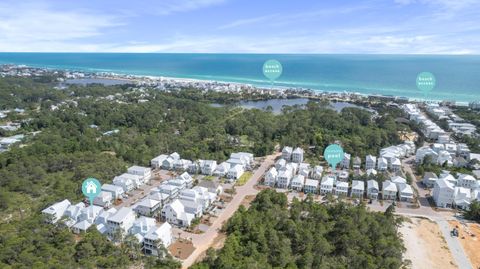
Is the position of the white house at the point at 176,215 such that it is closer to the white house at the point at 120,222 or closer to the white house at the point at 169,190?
the white house at the point at 120,222

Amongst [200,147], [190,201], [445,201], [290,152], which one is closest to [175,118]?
[200,147]

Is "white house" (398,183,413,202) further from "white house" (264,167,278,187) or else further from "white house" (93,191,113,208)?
"white house" (93,191,113,208)

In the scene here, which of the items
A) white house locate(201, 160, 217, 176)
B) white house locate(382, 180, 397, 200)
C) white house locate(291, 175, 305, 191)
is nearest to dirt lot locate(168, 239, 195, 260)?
white house locate(201, 160, 217, 176)

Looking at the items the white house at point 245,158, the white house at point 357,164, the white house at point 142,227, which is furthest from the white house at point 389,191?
the white house at point 142,227

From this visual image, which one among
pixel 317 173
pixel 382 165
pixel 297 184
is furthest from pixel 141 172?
pixel 382 165

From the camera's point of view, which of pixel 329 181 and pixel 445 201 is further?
pixel 329 181

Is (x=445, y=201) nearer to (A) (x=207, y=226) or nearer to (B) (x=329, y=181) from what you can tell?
(B) (x=329, y=181)
